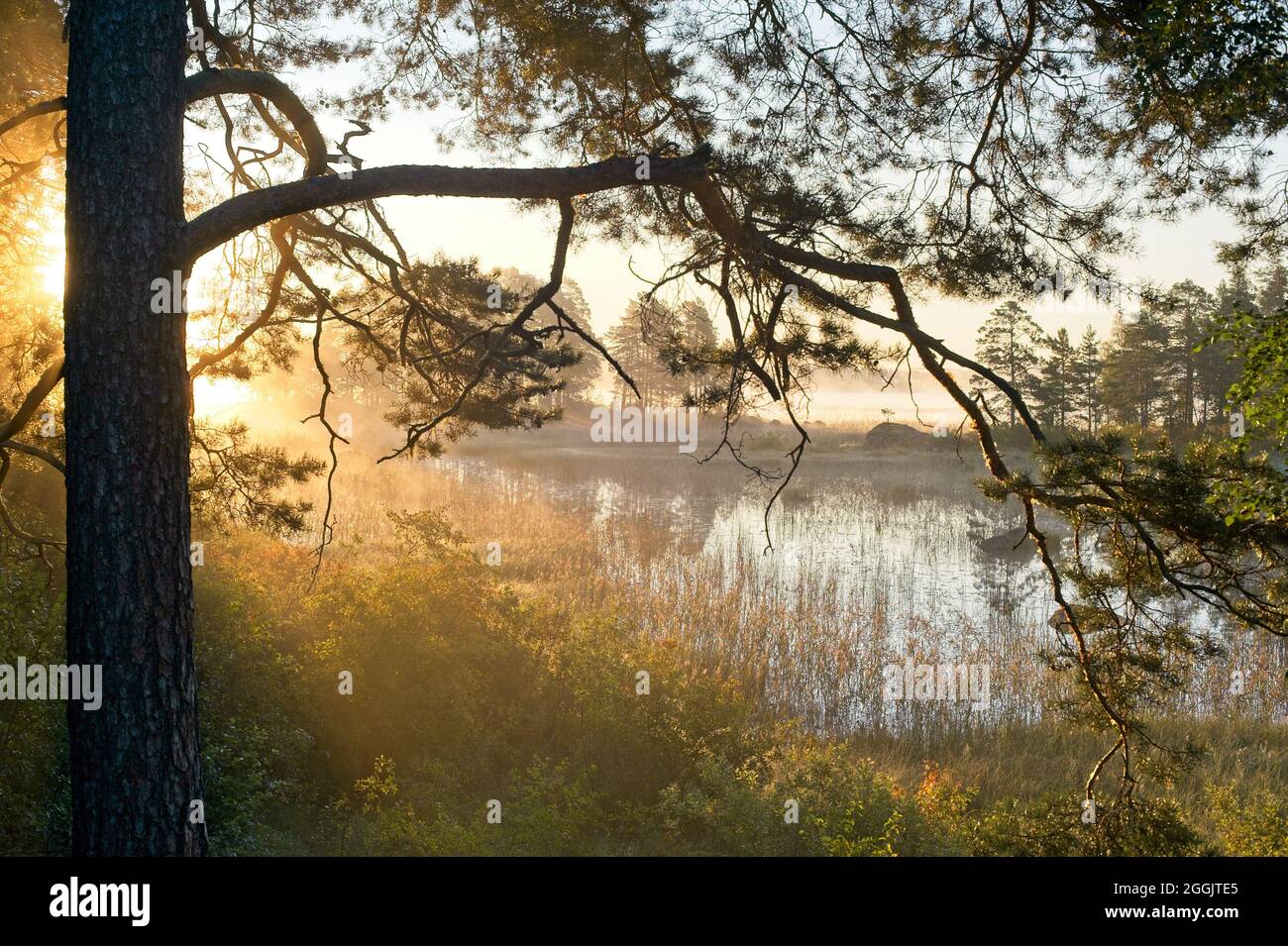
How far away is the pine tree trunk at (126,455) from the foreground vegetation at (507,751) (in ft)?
9.20

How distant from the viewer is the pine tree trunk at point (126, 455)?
369 cm

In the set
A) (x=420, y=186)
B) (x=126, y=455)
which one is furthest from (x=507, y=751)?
(x=420, y=186)

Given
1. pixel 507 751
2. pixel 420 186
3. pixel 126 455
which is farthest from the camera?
pixel 507 751

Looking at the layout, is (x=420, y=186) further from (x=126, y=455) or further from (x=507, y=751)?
(x=507, y=751)

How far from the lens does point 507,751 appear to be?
422 inches

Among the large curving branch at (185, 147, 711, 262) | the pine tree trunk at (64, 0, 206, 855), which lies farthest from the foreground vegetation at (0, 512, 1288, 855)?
the large curving branch at (185, 147, 711, 262)

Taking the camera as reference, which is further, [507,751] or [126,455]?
[507,751]

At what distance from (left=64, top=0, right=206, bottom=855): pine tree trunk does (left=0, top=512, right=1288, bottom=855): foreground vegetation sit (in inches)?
110

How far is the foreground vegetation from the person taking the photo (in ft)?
23.5

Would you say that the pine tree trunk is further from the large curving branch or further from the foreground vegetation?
the foreground vegetation

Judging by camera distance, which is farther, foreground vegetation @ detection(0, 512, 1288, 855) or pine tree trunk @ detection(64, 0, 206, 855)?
foreground vegetation @ detection(0, 512, 1288, 855)

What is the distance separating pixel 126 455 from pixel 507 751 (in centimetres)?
781

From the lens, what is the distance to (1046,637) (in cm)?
1420
